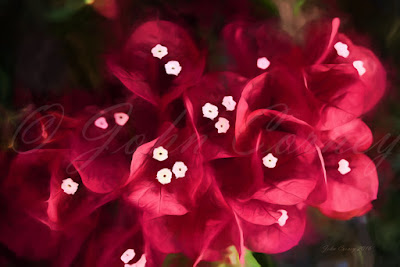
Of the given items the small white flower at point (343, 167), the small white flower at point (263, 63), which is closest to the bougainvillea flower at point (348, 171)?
the small white flower at point (343, 167)

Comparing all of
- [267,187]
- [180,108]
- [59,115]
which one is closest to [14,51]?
[59,115]

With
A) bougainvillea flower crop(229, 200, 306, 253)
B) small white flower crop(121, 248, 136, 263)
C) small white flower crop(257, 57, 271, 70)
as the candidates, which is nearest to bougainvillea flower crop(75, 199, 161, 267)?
small white flower crop(121, 248, 136, 263)

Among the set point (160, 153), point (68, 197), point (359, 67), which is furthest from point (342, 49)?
point (68, 197)

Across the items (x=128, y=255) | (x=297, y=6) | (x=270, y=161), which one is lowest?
(x=128, y=255)

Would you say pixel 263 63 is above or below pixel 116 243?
above

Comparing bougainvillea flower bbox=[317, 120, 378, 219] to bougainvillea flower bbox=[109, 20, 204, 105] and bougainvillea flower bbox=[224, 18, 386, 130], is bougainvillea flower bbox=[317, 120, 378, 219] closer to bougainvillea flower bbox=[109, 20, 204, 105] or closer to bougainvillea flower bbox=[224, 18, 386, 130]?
bougainvillea flower bbox=[224, 18, 386, 130]

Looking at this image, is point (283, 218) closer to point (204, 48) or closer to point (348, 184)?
point (348, 184)
